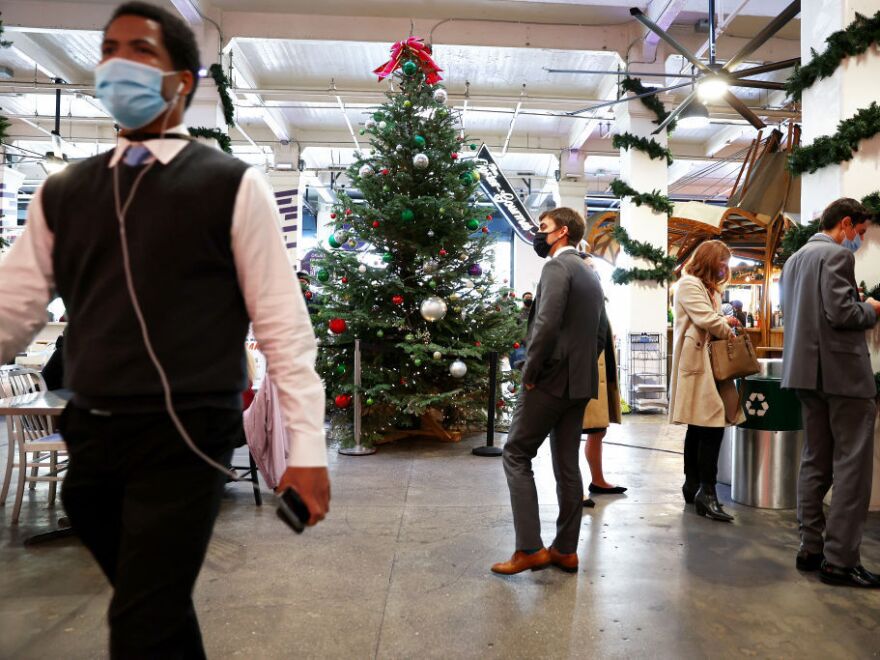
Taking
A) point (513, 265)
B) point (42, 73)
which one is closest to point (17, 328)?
→ point (42, 73)

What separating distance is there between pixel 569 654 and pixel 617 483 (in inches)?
111

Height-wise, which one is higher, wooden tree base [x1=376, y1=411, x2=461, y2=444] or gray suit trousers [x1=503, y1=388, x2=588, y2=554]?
gray suit trousers [x1=503, y1=388, x2=588, y2=554]

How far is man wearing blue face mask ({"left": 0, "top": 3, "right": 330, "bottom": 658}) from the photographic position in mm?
1171

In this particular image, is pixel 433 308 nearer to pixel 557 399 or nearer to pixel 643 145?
pixel 557 399

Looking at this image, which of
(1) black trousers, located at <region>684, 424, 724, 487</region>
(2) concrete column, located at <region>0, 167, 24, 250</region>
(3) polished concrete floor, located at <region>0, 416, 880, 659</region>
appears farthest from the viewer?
(2) concrete column, located at <region>0, 167, 24, 250</region>

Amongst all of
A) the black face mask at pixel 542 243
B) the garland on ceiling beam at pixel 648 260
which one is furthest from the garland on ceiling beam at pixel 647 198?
the black face mask at pixel 542 243

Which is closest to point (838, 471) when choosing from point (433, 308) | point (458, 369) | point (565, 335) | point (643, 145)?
point (565, 335)

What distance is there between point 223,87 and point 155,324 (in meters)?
8.87

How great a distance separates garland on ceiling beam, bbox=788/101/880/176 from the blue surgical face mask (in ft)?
13.8

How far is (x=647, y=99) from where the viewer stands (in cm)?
962

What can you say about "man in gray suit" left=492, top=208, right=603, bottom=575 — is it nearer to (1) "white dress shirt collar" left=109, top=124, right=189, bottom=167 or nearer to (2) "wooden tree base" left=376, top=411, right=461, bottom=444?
(1) "white dress shirt collar" left=109, top=124, right=189, bottom=167

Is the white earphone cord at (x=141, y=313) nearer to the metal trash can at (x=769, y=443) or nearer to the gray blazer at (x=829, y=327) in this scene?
the gray blazer at (x=829, y=327)

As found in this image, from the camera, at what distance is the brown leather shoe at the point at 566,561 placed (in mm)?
3180

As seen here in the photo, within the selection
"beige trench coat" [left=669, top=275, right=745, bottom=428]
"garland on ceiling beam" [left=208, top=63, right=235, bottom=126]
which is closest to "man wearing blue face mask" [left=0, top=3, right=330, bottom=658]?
"beige trench coat" [left=669, top=275, right=745, bottom=428]
